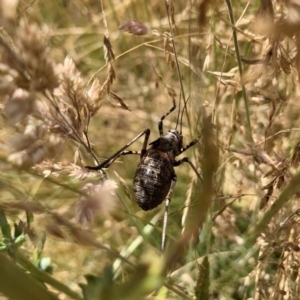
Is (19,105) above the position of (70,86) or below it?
below

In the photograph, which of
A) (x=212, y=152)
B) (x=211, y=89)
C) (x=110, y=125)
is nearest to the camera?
(x=212, y=152)

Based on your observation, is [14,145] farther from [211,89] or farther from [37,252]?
[211,89]

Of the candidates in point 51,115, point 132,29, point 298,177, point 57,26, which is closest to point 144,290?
point 298,177

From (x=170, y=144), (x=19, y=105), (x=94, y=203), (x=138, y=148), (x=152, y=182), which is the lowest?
(x=94, y=203)

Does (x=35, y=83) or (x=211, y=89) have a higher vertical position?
(x=211, y=89)

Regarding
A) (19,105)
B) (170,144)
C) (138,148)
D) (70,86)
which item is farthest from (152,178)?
(138,148)

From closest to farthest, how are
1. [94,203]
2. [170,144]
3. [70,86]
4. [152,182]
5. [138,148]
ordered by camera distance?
1. [94,203]
2. [70,86]
3. [152,182]
4. [170,144]
5. [138,148]

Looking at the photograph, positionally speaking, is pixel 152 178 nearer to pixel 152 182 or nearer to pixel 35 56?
pixel 152 182
